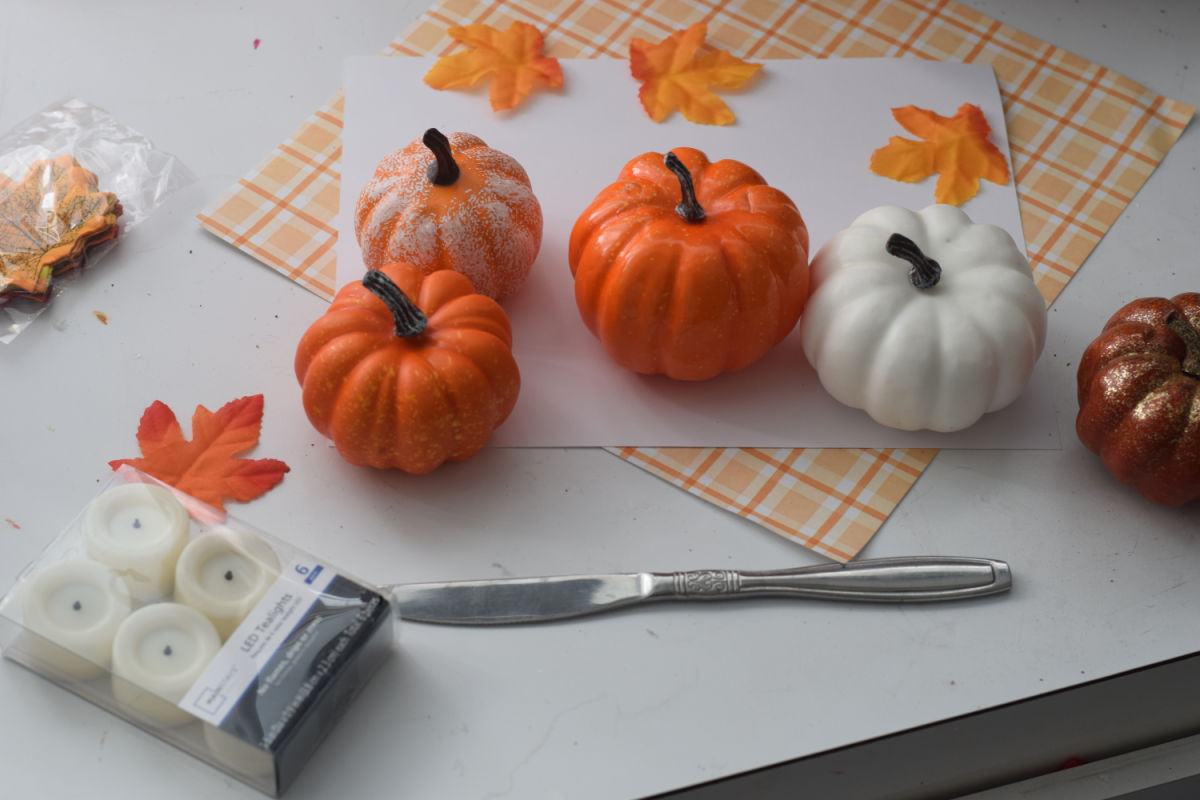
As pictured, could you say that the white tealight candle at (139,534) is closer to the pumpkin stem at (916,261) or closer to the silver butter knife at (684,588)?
the silver butter knife at (684,588)

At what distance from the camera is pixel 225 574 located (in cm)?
84

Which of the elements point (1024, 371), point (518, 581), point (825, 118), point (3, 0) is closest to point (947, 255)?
point (1024, 371)

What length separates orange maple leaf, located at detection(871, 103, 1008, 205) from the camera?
121 cm

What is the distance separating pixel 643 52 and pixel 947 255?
1.57 ft

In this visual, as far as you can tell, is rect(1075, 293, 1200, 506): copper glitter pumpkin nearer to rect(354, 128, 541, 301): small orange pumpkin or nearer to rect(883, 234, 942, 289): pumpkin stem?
rect(883, 234, 942, 289): pumpkin stem

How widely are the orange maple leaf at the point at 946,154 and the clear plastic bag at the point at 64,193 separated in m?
0.75

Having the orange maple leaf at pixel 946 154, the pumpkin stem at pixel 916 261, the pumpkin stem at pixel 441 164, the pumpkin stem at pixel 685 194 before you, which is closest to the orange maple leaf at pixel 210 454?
the pumpkin stem at pixel 441 164

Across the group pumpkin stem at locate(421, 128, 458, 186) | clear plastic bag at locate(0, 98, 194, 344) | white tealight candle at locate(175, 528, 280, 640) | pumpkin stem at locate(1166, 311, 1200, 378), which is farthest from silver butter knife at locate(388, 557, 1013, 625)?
clear plastic bag at locate(0, 98, 194, 344)

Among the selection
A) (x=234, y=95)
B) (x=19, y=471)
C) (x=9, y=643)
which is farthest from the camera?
(x=234, y=95)

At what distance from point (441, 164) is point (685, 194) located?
22 centimetres

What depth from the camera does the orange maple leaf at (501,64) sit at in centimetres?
127

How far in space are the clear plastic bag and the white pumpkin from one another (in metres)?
0.68

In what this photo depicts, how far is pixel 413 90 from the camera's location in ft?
4.14

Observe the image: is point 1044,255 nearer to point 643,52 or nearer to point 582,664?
point 643,52
